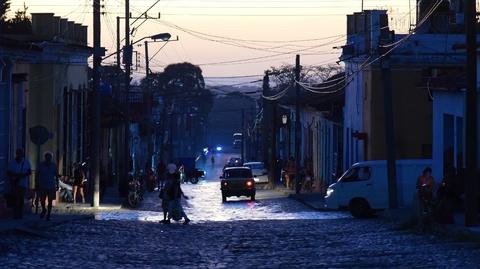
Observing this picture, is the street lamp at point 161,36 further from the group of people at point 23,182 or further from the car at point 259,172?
the car at point 259,172

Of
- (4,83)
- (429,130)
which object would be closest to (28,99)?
(4,83)

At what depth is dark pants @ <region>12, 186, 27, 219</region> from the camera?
1025 inches

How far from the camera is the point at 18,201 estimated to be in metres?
26.1

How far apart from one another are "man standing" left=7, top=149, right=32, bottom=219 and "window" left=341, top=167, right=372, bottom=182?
1147cm

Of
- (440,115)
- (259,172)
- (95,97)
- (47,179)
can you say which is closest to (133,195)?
(95,97)

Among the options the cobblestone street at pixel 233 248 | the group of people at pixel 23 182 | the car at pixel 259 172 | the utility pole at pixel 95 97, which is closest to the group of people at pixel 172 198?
the cobblestone street at pixel 233 248

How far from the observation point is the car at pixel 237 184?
172ft

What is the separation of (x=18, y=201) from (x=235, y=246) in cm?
628

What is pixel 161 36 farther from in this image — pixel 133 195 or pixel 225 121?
pixel 225 121

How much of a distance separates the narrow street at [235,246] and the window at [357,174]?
299cm

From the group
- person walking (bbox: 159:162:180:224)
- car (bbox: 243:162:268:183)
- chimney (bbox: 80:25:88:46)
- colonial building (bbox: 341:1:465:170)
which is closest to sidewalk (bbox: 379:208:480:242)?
person walking (bbox: 159:162:180:224)

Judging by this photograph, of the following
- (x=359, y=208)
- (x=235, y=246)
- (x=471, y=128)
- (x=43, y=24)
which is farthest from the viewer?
(x=43, y=24)

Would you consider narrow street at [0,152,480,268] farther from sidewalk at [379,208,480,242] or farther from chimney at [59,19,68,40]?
chimney at [59,19,68,40]

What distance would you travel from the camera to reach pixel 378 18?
157 ft
